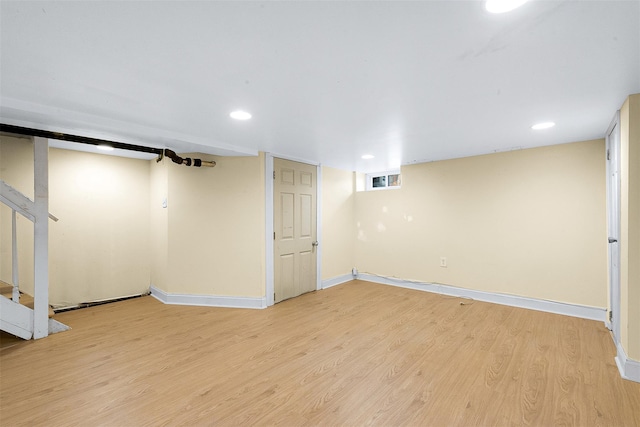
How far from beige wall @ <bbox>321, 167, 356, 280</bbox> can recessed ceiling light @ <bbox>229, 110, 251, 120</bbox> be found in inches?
100

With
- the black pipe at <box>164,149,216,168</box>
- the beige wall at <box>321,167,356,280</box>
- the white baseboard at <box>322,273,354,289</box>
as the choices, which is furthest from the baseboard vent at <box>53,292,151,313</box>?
the beige wall at <box>321,167,356,280</box>

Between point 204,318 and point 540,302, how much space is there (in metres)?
4.22

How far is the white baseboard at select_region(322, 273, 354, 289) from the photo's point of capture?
5.00 m

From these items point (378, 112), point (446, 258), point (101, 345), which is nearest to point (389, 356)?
point (378, 112)

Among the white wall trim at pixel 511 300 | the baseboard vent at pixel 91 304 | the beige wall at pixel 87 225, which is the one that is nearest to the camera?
the white wall trim at pixel 511 300

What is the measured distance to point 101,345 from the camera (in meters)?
2.81

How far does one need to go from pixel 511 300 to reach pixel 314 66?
158 inches

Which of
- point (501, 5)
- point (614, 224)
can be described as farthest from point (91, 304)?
point (614, 224)

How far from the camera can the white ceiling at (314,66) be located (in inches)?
49.9

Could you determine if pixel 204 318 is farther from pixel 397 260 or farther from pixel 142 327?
pixel 397 260

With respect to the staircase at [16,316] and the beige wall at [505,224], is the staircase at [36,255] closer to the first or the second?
the staircase at [16,316]

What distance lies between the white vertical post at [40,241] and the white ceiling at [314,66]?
1.76 ft

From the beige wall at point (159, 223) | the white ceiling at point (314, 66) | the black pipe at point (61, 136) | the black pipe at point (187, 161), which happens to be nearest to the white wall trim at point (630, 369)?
Result: the white ceiling at point (314, 66)

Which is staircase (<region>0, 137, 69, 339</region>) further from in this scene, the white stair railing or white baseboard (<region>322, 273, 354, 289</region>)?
white baseboard (<region>322, 273, 354, 289</region>)
